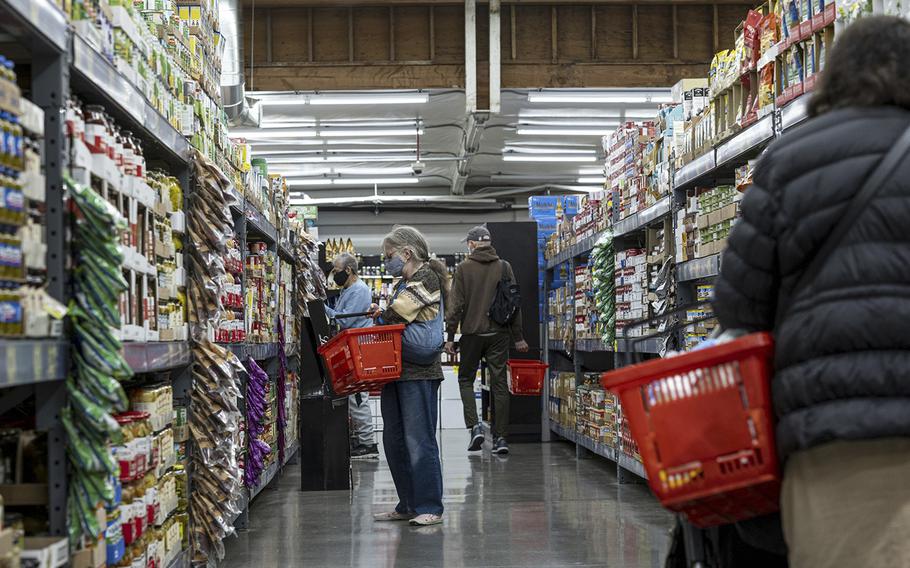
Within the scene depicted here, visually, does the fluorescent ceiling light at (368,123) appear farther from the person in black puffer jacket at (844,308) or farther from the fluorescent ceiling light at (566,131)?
the person in black puffer jacket at (844,308)

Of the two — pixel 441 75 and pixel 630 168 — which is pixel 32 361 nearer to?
pixel 630 168

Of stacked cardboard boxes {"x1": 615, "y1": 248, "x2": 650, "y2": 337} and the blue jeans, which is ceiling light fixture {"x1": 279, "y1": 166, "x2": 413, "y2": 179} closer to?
stacked cardboard boxes {"x1": 615, "y1": 248, "x2": 650, "y2": 337}

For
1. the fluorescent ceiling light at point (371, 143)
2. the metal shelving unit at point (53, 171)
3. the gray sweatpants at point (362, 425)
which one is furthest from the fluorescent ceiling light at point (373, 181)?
the metal shelving unit at point (53, 171)

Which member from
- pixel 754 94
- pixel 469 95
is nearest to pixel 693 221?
pixel 754 94

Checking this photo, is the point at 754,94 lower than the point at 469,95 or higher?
lower

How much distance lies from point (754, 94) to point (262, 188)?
4051mm

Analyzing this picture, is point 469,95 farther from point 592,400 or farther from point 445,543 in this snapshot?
point 445,543

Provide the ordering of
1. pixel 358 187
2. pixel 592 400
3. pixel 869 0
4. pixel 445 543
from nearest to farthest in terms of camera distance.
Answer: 1. pixel 869 0
2. pixel 445 543
3. pixel 592 400
4. pixel 358 187

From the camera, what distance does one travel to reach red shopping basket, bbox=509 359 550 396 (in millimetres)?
11430

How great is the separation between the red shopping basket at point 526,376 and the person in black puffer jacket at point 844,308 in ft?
29.5

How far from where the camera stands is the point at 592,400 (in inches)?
378

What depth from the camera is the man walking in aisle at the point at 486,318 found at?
1072 centimetres

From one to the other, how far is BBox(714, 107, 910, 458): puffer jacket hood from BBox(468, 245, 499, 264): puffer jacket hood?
8339 millimetres

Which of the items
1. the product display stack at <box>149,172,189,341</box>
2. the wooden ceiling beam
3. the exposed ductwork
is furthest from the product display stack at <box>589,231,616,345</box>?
the product display stack at <box>149,172,189,341</box>
